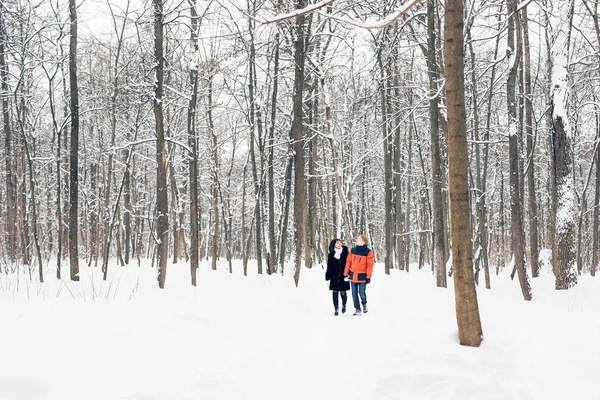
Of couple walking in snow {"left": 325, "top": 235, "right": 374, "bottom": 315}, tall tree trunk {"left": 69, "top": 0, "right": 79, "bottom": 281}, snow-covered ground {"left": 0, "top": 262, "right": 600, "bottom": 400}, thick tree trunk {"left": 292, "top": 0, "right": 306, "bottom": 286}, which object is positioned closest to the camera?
snow-covered ground {"left": 0, "top": 262, "right": 600, "bottom": 400}

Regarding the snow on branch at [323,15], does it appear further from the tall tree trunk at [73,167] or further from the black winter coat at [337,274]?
the tall tree trunk at [73,167]

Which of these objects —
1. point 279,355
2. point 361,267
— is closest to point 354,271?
point 361,267

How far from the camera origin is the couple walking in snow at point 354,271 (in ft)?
32.6

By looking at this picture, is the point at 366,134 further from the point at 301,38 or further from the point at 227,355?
the point at 227,355

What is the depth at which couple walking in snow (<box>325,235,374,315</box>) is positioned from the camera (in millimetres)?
9930

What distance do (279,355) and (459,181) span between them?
3625mm

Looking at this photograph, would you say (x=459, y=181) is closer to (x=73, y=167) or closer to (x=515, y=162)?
(x=515, y=162)

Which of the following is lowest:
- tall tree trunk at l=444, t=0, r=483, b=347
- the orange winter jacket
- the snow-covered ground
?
the snow-covered ground

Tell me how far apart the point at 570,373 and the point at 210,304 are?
265 inches

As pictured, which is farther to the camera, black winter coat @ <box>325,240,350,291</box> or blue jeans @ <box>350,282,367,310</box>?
black winter coat @ <box>325,240,350,291</box>

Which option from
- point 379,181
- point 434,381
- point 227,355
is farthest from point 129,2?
point 379,181

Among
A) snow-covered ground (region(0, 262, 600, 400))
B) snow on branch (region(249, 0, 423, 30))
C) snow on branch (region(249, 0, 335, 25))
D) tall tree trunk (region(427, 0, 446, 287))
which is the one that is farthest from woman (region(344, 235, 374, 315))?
snow on branch (region(249, 0, 335, 25))

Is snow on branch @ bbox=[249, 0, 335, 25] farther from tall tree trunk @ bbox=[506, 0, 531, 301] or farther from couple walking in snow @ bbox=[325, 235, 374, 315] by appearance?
tall tree trunk @ bbox=[506, 0, 531, 301]

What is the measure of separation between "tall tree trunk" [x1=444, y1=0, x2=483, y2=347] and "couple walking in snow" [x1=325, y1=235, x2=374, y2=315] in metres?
4.10
